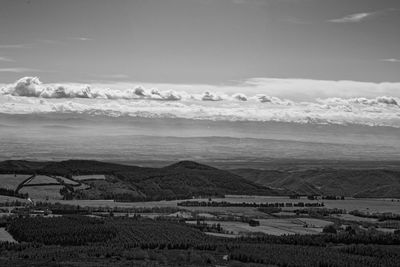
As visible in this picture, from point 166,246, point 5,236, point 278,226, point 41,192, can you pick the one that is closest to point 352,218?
point 278,226

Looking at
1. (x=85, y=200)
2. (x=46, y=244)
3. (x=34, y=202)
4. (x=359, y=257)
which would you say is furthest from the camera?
(x=85, y=200)

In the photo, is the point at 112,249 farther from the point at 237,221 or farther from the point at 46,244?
the point at 237,221

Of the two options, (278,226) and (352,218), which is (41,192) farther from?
(352,218)

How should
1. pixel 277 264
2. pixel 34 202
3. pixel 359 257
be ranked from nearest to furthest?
1. pixel 277 264
2. pixel 359 257
3. pixel 34 202

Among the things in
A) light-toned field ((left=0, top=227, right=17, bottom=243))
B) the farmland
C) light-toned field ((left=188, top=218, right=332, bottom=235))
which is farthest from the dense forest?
light-toned field ((left=188, top=218, right=332, bottom=235))

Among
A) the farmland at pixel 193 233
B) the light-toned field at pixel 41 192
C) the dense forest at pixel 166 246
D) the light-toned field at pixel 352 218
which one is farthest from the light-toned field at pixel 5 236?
the light-toned field at pixel 352 218

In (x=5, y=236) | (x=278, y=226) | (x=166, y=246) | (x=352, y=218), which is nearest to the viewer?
(x=166, y=246)

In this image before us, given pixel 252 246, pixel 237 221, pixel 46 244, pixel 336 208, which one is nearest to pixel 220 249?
pixel 252 246

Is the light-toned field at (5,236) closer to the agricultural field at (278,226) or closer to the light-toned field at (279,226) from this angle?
the agricultural field at (278,226)
